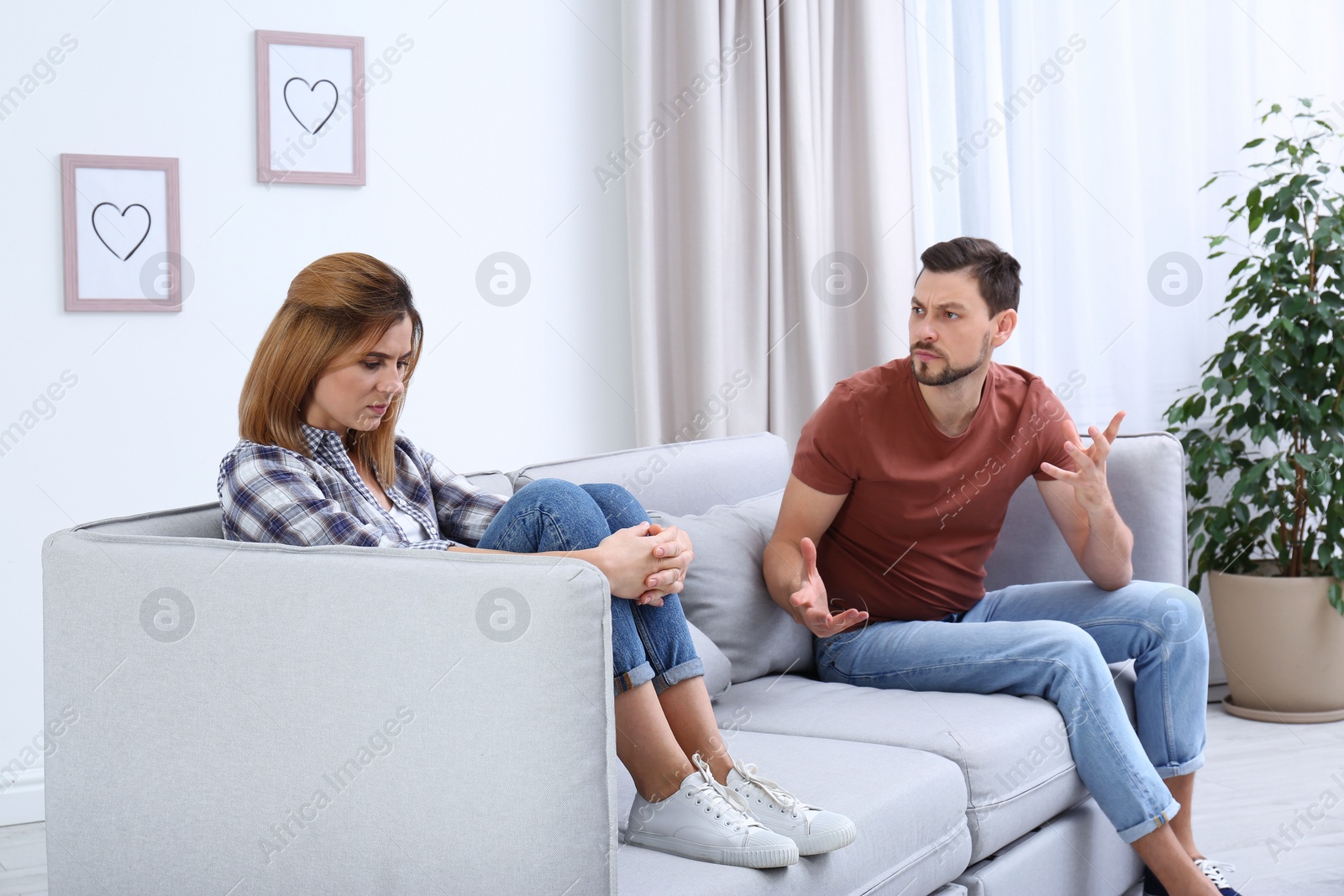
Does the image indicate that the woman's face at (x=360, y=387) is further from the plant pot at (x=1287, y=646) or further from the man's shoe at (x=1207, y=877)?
the plant pot at (x=1287, y=646)

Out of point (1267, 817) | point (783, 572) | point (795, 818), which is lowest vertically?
point (1267, 817)

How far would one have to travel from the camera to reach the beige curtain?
2.96m

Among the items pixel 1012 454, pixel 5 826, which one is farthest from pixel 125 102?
pixel 1012 454

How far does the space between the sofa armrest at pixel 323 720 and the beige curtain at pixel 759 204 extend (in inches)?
68.8

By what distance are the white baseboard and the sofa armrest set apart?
1231mm

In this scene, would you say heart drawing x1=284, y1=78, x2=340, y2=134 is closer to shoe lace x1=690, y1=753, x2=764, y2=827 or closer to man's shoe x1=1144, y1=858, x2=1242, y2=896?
shoe lace x1=690, y1=753, x2=764, y2=827

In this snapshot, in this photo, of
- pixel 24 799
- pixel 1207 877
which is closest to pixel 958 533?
pixel 1207 877

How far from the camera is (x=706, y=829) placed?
126 cm

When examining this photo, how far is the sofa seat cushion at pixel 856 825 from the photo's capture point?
122 centimetres

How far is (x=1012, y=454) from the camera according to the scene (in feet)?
6.55

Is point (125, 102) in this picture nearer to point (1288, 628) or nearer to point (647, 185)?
point (647, 185)

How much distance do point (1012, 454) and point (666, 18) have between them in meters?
1.59

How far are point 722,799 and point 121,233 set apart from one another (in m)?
1.95

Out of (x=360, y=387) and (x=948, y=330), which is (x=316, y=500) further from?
(x=948, y=330)
